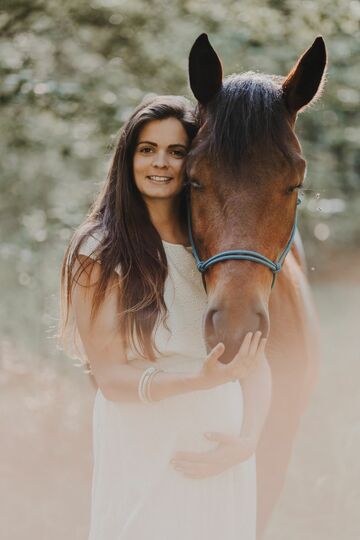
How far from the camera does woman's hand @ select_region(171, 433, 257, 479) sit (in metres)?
1.93

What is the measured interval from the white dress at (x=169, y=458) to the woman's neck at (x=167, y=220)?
0.16 metres

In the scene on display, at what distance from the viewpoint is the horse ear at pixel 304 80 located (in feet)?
6.97

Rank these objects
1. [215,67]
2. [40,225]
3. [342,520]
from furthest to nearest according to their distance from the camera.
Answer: [40,225] → [342,520] → [215,67]

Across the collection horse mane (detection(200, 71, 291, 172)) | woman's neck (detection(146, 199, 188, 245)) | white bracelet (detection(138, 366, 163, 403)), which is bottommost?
white bracelet (detection(138, 366, 163, 403))

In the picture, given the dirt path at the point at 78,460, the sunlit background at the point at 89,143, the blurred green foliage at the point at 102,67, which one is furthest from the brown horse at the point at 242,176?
the dirt path at the point at 78,460

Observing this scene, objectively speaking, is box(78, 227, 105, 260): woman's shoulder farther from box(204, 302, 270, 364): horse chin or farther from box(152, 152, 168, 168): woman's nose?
box(204, 302, 270, 364): horse chin

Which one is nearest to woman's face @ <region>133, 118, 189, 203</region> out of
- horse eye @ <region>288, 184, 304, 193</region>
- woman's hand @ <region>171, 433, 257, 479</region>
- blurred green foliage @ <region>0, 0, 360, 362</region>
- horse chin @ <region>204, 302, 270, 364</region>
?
horse eye @ <region>288, 184, 304, 193</region>

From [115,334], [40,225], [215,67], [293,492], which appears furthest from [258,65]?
[115,334]

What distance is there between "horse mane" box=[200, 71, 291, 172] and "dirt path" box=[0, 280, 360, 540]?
216 cm

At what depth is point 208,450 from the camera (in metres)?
1.96

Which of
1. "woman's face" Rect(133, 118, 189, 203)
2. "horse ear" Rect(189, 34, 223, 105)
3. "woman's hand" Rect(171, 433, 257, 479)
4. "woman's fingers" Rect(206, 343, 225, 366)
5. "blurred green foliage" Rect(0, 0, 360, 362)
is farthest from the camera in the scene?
"blurred green foliage" Rect(0, 0, 360, 362)

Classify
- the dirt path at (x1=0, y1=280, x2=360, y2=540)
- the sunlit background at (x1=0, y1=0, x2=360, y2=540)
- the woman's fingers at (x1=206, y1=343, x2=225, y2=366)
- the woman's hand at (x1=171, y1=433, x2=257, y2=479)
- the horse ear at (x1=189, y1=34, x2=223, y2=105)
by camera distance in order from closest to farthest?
the woman's fingers at (x1=206, y1=343, x2=225, y2=366) → the woman's hand at (x1=171, y1=433, x2=257, y2=479) → the horse ear at (x1=189, y1=34, x2=223, y2=105) → the dirt path at (x1=0, y1=280, x2=360, y2=540) → the sunlit background at (x1=0, y1=0, x2=360, y2=540)

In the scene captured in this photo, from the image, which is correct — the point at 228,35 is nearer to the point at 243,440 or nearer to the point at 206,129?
the point at 206,129

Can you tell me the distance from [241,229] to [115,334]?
42 centimetres
